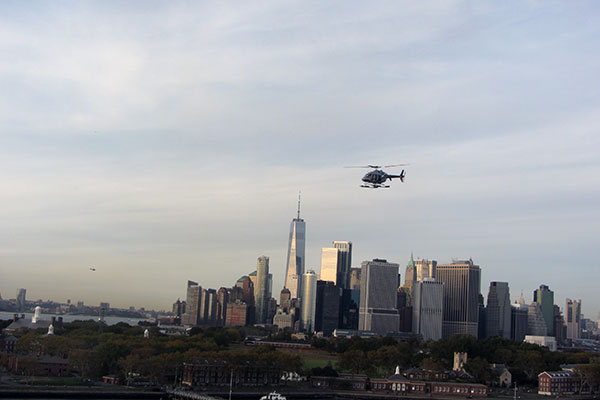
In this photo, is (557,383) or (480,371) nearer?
(557,383)

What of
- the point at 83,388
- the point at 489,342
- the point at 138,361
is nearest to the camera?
the point at 83,388

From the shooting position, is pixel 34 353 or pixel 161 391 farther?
pixel 34 353

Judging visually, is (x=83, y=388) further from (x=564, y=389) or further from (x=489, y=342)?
(x=489, y=342)

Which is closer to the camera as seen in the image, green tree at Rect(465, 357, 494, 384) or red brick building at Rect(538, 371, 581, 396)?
red brick building at Rect(538, 371, 581, 396)

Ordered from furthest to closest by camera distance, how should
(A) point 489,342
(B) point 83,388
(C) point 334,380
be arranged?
(A) point 489,342
(C) point 334,380
(B) point 83,388

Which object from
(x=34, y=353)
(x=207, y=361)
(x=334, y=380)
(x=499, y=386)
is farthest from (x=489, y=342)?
(x=34, y=353)

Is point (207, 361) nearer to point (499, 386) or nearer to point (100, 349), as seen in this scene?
point (100, 349)

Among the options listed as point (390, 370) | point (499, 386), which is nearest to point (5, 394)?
point (390, 370)

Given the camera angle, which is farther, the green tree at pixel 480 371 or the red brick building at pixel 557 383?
the green tree at pixel 480 371

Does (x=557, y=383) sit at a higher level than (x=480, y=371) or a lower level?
lower
